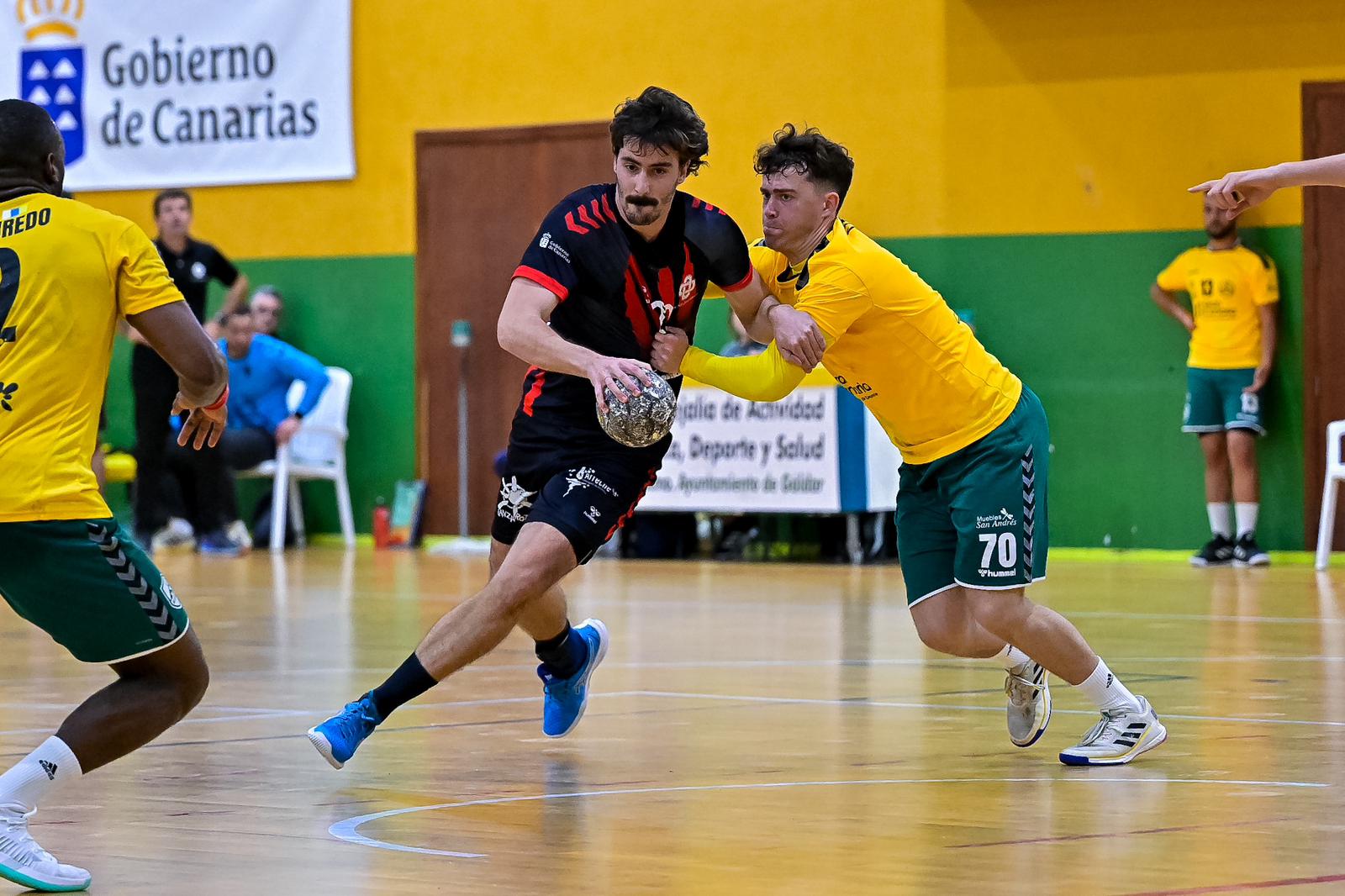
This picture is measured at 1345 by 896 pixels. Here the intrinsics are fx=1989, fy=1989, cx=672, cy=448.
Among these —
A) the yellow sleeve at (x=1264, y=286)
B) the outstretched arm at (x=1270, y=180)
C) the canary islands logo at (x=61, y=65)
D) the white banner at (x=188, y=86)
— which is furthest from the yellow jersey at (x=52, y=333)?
the canary islands logo at (x=61, y=65)

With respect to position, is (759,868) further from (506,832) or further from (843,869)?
(506,832)

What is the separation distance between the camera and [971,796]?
4855 millimetres

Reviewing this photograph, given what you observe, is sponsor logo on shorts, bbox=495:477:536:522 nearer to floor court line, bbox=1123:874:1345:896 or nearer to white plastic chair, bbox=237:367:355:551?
floor court line, bbox=1123:874:1345:896

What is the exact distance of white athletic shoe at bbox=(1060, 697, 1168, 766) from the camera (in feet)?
17.7

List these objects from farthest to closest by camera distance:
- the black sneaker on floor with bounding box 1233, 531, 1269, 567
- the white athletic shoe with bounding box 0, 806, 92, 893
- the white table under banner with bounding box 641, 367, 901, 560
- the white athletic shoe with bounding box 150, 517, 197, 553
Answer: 1. the white athletic shoe with bounding box 150, 517, 197, 553
2. the white table under banner with bounding box 641, 367, 901, 560
3. the black sneaker on floor with bounding box 1233, 531, 1269, 567
4. the white athletic shoe with bounding box 0, 806, 92, 893

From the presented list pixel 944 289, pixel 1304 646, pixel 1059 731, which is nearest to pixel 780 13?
pixel 944 289

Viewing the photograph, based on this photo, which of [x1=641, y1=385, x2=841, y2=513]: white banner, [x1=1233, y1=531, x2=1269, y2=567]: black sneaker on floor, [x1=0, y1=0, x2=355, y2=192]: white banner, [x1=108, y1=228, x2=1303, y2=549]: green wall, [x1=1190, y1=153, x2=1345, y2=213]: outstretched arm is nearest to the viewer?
[x1=1190, y1=153, x2=1345, y2=213]: outstretched arm

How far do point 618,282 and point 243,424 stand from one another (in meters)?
10.4

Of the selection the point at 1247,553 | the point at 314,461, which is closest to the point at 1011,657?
the point at 1247,553

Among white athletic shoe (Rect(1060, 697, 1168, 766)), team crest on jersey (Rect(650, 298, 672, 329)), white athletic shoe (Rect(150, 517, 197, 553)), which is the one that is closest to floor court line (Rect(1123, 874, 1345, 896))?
white athletic shoe (Rect(1060, 697, 1168, 766))

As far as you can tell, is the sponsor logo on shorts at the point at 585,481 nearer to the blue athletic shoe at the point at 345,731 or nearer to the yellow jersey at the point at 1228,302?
the blue athletic shoe at the point at 345,731

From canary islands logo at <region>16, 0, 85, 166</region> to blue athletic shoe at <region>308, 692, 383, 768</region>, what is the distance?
13562mm

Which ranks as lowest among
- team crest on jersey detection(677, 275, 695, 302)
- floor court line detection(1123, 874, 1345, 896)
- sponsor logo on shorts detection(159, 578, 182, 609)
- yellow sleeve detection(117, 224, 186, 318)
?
floor court line detection(1123, 874, 1345, 896)

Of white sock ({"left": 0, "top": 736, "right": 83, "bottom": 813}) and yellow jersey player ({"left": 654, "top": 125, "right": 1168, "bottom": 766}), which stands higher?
yellow jersey player ({"left": 654, "top": 125, "right": 1168, "bottom": 766})
